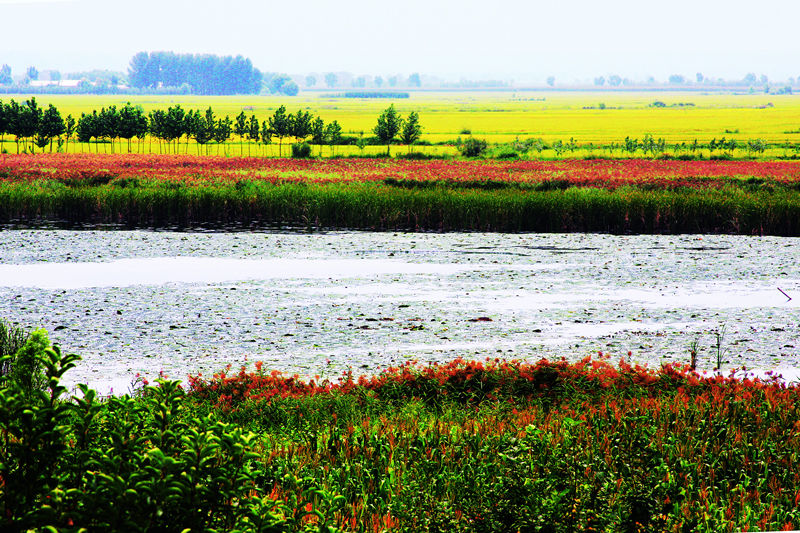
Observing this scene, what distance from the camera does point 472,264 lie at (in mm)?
21078

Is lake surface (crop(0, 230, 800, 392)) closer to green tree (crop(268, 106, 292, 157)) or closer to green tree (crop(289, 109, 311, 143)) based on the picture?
green tree (crop(289, 109, 311, 143))

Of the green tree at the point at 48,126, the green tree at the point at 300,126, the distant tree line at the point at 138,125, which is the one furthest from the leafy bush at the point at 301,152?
the green tree at the point at 48,126

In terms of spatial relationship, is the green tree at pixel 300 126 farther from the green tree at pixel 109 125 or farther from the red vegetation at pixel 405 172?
the red vegetation at pixel 405 172

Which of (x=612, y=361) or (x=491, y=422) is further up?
(x=491, y=422)

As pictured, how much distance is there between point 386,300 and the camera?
16.1 m

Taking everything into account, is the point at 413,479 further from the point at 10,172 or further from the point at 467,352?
the point at 10,172

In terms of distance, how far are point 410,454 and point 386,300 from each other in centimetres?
1022

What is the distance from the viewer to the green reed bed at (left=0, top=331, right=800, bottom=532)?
3086mm

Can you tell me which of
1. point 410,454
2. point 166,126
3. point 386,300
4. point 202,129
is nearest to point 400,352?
point 386,300

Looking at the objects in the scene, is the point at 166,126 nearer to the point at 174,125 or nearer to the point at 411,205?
the point at 174,125

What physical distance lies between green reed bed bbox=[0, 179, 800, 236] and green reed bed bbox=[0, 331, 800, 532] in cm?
1936

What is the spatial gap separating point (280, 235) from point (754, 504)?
2285 centimetres

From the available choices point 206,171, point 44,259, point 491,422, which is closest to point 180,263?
point 44,259

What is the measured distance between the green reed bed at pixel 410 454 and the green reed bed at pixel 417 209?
19363 mm
